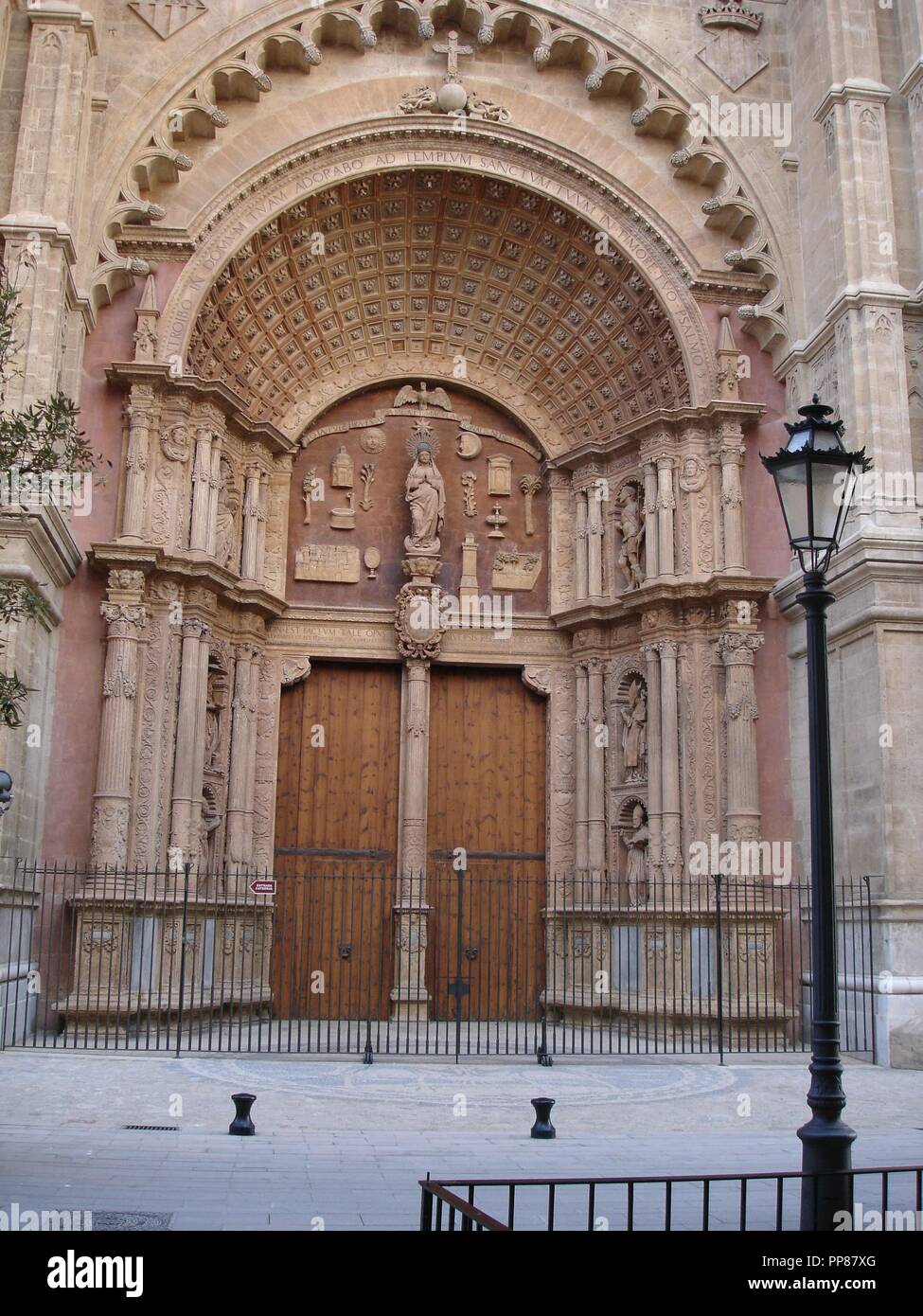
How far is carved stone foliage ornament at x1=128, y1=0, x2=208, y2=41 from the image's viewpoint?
16953 mm

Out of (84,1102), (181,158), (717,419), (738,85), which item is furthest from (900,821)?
(181,158)

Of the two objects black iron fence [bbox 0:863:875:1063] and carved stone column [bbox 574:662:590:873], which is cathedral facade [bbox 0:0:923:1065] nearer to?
carved stone column [bbox 574:662:590:873]

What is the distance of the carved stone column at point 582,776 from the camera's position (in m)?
17.8

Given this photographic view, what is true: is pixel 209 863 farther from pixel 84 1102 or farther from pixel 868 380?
pixel 868 380

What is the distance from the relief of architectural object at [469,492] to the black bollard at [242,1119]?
11872 mm

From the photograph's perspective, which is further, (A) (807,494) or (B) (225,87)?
(B) (225,87)

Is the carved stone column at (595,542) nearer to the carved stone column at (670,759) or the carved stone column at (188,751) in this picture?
the carved stone column at (670,759)

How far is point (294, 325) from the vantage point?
61.5ft

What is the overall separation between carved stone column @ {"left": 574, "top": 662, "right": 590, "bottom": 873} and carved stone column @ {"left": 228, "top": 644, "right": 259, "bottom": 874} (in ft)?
15.1

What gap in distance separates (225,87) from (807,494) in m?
13.5

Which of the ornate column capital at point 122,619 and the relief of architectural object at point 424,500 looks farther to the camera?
the relief of architectural object at point 424,500

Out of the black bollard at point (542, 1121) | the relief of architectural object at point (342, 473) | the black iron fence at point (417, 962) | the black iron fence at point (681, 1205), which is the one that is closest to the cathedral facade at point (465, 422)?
the relief of architectural object at point (342, 473)

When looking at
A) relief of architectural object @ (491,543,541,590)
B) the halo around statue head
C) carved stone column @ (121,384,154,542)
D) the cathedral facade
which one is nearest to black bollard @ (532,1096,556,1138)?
the cathedral facade

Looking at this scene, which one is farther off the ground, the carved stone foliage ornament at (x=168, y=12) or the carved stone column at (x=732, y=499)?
the carved stone foliage ornament at (x=168, y=12)
